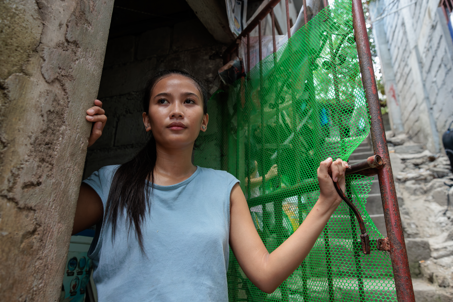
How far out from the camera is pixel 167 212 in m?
1.06

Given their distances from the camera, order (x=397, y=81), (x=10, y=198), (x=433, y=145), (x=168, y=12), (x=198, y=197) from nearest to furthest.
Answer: (x=10, y=198), (x=198, y=197), (x=168, y=12), (x=433, y=145), (x=397, y=81)

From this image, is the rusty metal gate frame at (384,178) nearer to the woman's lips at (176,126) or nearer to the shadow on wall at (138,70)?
the woman's lips at (176,126)

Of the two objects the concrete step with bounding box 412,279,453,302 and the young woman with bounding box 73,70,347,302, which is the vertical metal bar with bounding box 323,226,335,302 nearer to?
the young woman with bounding box 73,70,347,302

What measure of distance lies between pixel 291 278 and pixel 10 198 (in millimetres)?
1023

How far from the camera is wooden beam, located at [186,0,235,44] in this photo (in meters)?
1.79

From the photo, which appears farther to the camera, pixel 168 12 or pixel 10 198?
pixel 168 12

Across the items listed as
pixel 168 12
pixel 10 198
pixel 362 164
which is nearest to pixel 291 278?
pixel 362 164

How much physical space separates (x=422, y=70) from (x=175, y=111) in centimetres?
578

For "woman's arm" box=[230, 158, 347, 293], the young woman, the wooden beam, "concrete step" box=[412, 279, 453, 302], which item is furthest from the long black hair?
"concrete step" box=[412, 279, 453, 302]

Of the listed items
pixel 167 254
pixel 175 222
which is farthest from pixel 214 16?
pixel 167 254

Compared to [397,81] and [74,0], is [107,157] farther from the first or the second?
[397,81]

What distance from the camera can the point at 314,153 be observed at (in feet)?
3.65

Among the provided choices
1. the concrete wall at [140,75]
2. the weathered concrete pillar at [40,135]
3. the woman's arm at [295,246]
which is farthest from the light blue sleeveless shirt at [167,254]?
the concrete wall at [140,75]

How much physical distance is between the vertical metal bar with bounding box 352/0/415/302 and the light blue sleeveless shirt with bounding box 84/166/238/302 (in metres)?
0.54
